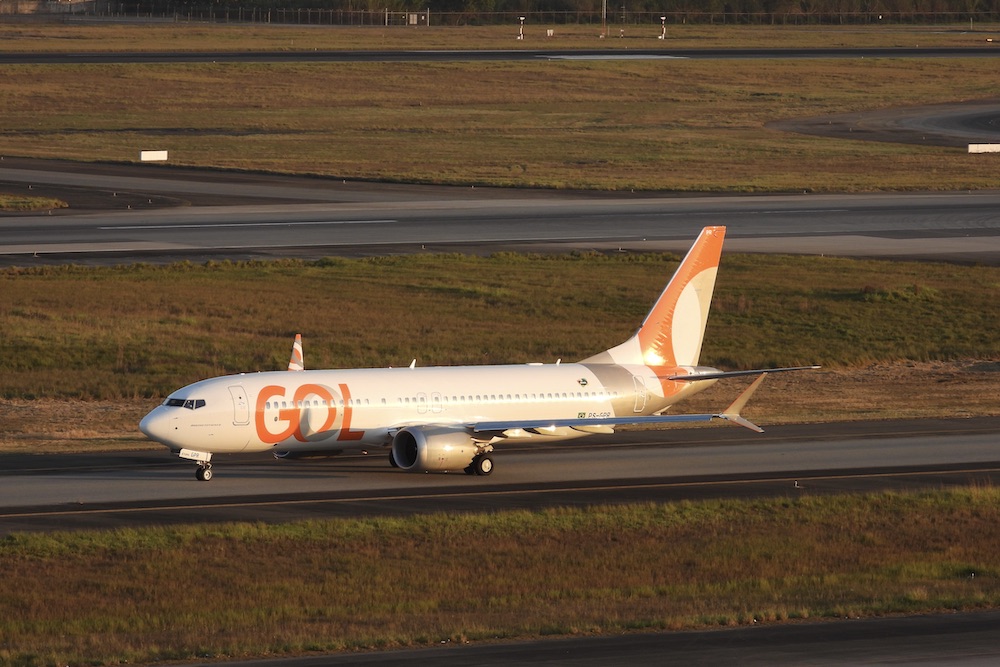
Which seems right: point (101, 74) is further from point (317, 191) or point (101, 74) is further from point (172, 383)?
point (172, 383)

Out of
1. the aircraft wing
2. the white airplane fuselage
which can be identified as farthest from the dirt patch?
the aircraft wing

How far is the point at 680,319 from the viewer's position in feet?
174

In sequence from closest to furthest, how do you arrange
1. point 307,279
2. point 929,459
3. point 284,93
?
point 929,459, point 307,279, point 284,93

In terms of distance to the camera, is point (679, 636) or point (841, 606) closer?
point (679, 636)

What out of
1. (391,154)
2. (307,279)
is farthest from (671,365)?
(391,154)

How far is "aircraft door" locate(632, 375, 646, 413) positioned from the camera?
5062 centimetres

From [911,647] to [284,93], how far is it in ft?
495

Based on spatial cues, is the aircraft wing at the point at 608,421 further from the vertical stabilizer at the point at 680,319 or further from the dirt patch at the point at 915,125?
the dirt patch at the point at 915,125

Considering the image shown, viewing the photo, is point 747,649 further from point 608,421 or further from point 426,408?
point 426,408

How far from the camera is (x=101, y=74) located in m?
174

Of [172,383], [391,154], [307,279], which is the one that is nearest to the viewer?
[172,383]

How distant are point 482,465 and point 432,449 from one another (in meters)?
2.49

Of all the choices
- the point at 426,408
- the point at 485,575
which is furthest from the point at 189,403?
the point at 485,575

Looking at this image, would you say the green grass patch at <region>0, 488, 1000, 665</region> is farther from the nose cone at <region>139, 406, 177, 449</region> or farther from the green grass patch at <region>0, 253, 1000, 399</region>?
the green grass patch at <region>0, 253, 1000, 399</region>
